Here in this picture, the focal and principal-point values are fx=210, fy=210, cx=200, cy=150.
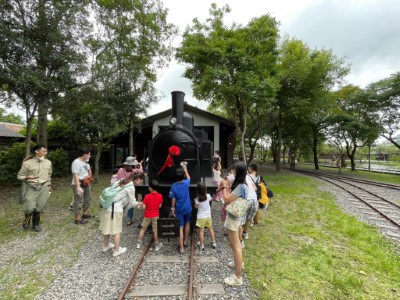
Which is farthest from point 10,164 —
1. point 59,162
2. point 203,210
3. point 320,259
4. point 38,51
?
point 320,259

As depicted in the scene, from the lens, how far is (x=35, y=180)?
4.71 meters

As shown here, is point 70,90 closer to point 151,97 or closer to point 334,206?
point 151,97

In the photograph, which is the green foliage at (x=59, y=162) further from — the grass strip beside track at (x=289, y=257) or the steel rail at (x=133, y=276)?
the steel rail at (x=133, y=276)

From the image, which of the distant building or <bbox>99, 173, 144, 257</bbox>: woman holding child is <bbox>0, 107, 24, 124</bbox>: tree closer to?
the distant building

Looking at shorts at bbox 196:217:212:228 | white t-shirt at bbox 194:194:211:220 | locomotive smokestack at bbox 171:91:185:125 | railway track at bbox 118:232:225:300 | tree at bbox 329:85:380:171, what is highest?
tree at bbox 329:85:380:171

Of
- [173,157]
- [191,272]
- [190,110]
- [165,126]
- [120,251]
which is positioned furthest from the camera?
[190,110]

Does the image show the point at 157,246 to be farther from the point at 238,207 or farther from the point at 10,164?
the point at 10,164

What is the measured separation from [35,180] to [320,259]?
6.17m

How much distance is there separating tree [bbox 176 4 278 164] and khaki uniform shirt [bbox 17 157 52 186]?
8292mm

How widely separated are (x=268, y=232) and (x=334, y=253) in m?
1.40

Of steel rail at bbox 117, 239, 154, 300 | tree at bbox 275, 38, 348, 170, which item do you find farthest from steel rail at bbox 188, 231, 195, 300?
tree at bbox 275, 38, 348, 170

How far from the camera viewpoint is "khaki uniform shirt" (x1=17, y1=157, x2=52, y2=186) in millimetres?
4630

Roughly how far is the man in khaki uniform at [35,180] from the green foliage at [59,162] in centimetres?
833

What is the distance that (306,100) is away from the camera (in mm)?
14961
